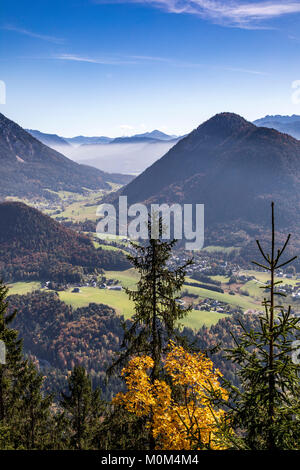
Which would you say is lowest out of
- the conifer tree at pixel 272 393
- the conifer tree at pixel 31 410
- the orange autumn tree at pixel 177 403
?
the conifer tree at pixel 31 410

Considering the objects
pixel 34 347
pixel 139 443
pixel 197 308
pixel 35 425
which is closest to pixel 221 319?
pixel 197 308

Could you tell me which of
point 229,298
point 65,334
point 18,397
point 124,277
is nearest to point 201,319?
point 229,298

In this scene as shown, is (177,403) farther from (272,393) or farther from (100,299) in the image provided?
(100,299)

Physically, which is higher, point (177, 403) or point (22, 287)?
point (177, 403)

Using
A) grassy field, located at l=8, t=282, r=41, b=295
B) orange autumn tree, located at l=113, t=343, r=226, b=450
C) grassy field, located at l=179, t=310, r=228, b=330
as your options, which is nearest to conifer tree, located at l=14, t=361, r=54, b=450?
orange autumn tree, located at l=113, t=343, r=226, b=450

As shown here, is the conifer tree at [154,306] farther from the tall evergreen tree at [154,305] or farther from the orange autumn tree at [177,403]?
the orange autumn tree at [177,403]

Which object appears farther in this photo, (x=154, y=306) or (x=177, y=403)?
(x=154, y=306)

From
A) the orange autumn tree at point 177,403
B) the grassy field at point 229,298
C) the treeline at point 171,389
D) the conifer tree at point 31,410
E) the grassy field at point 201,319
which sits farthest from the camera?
the grassy field at point 229,298

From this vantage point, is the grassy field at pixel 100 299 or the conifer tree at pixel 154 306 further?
the grassy field at pixel 100 299

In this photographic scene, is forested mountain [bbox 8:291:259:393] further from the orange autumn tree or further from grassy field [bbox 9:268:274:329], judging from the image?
the orange autumn tree

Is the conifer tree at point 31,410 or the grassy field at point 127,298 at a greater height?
the conifer tree at point 31,410

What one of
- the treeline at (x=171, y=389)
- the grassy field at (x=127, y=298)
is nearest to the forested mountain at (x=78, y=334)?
the grassy field at (x=127, y=298)

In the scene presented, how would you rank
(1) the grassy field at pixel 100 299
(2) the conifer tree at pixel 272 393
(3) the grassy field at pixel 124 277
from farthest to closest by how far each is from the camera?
(3) the grassy field at pixel 124 277 → (1) the grassy field at pixel 100 299 → (2) the conifer tree at pixel 272 393

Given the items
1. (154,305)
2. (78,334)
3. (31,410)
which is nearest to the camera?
(154,305)
